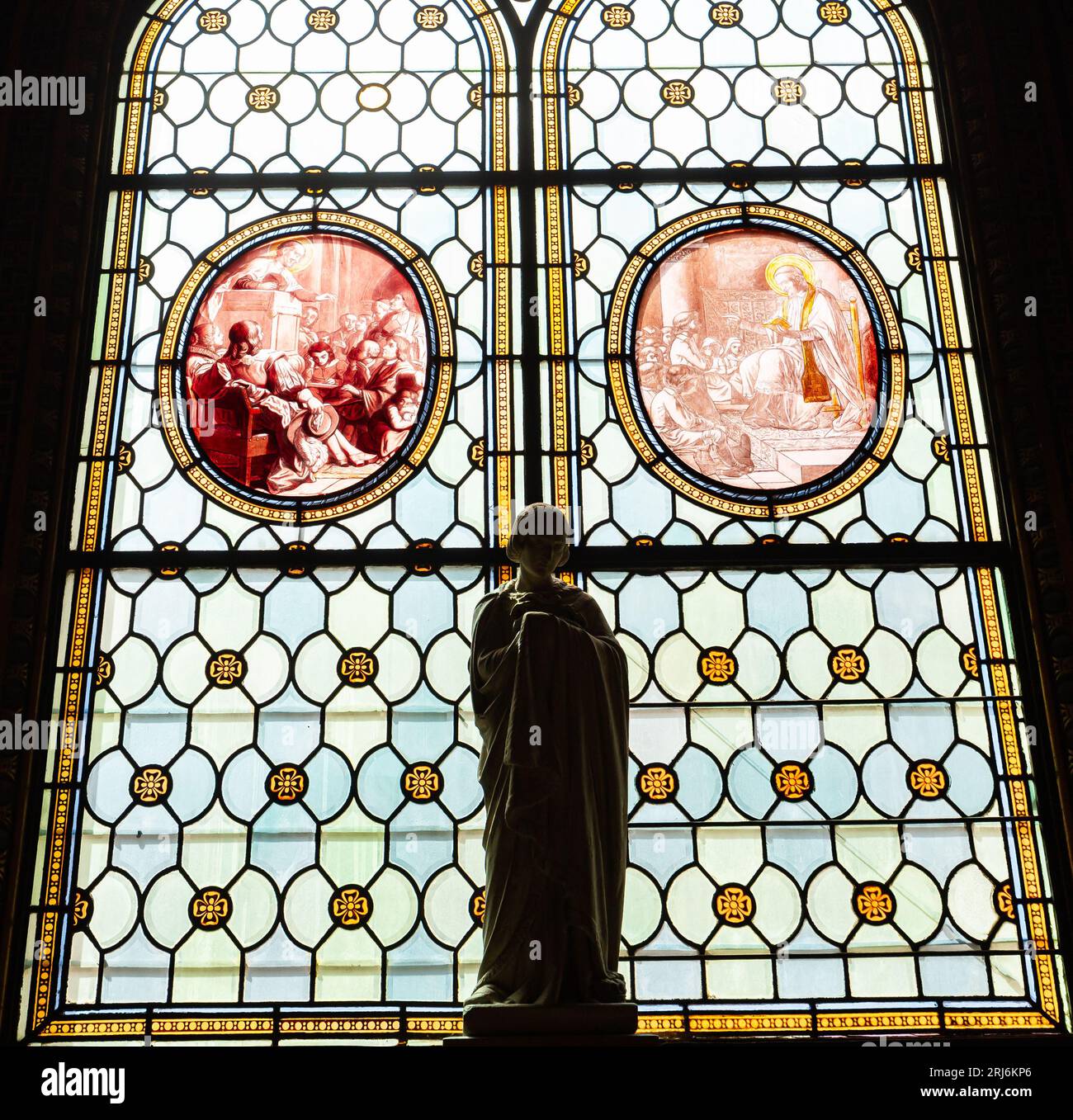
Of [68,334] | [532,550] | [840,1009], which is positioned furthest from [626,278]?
[840,1009]

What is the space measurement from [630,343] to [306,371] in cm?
145

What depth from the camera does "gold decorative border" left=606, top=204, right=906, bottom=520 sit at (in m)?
6.30

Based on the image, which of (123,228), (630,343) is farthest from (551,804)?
(123,228)

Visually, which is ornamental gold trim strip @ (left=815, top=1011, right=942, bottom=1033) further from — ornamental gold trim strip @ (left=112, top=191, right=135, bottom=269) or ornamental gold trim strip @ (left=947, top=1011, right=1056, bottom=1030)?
ornamental gold trim strip @ (left=112, top=191, right=135, bottom=269)

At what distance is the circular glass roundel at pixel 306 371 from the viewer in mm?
6375

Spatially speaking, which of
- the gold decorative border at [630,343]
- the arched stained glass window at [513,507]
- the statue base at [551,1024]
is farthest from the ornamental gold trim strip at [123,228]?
the statue base at [551,1024]

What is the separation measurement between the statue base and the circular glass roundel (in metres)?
2.46

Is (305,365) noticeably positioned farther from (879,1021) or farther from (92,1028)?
(879,1021)

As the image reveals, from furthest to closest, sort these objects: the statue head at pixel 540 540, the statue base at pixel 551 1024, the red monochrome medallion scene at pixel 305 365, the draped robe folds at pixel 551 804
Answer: the red monochrome medallion scene at pixel 305 365
the statue head at pixel 540 540
the draped robe folds at pixel 551 804
the statue base at pixel 551 1024

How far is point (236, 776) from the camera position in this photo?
5797mm

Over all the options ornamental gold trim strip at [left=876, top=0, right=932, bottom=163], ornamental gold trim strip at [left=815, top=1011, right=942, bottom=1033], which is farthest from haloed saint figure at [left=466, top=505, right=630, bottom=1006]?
ornamental gold trim strip at [left=876, top=0, right=932, bottom=163]

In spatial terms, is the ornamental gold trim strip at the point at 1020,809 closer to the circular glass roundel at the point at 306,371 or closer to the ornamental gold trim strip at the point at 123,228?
the circular glass roundel at the point at 306,371

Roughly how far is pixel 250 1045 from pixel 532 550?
199 centimetres

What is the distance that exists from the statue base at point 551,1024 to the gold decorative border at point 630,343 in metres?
2.41
